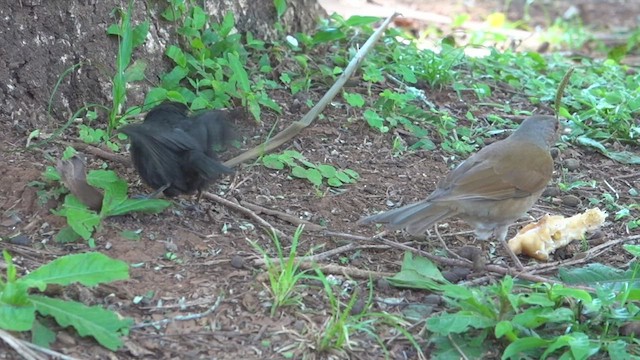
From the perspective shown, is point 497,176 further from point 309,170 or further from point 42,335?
point 42,335

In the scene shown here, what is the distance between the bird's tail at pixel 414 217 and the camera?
4453 mm

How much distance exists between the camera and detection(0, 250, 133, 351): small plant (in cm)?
341

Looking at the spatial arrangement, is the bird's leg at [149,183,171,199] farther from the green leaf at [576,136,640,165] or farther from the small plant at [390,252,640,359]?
the green leaf at [576,136,640,165]

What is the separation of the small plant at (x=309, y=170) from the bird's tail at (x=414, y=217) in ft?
1.98

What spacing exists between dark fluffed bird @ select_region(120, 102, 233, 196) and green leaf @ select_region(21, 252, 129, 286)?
93 centimetres

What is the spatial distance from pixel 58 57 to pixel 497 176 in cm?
236

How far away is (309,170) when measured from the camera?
201 inches

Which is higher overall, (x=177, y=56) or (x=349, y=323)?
(x=177, y=56)

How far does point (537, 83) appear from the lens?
6.72m

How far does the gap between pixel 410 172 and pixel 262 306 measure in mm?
1811

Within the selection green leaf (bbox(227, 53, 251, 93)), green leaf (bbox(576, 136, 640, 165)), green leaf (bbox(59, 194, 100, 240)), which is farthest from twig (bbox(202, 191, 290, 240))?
green leaf (bbox(576, 136, 640, 165))

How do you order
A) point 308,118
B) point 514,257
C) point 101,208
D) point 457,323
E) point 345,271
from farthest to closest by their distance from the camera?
point 308,118 < point 514,257 < point 101,208 < point 345,271 < point 457,323

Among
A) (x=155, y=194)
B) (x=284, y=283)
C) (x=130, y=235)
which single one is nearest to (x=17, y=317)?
(x=130, y=235)

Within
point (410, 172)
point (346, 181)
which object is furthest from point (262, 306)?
point (410, 172)
